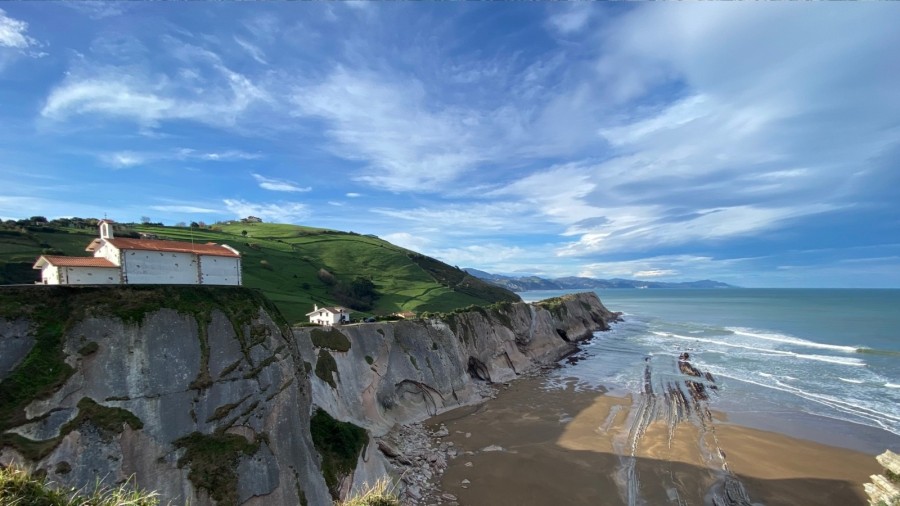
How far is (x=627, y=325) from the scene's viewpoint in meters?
103

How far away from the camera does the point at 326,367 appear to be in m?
28.9

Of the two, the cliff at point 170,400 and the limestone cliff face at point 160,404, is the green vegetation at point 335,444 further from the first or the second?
the limestone cliff face at point 160,404

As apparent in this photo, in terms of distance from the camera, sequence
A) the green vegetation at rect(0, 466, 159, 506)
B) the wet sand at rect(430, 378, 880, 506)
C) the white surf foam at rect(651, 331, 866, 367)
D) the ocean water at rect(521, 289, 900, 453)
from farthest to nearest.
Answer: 1. the white surf foam at rect(651, 331, 866, 367)
2. the ocean water at rect(521, 289, 900, 453)
3. the wet sand at rect(430, 378, 880, 506)
4. the green vegetation at rect(0, 466, 159, 506)

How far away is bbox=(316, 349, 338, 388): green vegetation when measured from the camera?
28.1 metres

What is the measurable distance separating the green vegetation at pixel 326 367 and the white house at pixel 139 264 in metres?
8.27

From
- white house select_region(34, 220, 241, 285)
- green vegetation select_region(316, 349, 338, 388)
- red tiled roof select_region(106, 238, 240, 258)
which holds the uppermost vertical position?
red tiled roof select_region(106, 238, 240, 258)

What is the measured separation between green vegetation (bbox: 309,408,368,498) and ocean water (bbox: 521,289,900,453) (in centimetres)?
2972

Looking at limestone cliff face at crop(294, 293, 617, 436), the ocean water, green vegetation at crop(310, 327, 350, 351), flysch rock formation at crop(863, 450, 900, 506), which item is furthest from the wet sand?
green vegetation at crop(310, 327, 350, 351)

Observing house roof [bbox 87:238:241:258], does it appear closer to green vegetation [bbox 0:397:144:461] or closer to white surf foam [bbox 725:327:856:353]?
green vegetation [bbox 0:397:144:461]

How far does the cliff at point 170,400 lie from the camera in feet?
47.0

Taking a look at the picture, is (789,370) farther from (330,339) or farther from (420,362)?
(330,339)

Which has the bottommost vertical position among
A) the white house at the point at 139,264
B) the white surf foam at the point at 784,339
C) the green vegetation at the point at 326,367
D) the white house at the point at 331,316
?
the white surf foam at the point at 784,339

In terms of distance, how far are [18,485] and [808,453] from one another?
3989 centimetres

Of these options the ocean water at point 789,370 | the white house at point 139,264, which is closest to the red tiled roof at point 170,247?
the white house at point 139,264
